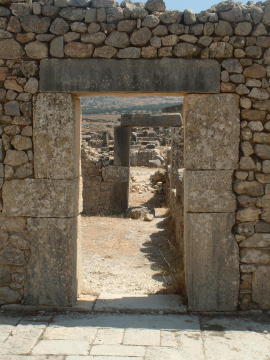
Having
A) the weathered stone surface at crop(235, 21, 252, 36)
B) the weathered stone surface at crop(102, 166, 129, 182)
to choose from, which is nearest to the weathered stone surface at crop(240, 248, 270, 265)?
the weathered stone surface at crop(235, 21, 252, 36)

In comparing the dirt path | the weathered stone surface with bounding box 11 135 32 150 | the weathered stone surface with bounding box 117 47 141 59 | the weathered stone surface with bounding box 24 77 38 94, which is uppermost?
the weathered stone surface with bounding box 117 47 141 59

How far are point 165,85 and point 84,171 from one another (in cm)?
964

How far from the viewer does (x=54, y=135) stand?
539 centimetres

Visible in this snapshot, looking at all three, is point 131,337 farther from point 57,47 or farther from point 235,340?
point 57,47

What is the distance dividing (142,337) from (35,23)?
3.63 metres

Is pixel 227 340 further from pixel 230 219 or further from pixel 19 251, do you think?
pixel 19 251

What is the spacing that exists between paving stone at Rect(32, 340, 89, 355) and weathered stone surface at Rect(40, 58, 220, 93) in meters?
2.75

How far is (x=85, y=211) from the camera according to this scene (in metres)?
14.4

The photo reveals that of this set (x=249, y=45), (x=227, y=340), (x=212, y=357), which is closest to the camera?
(x=212, y=357)

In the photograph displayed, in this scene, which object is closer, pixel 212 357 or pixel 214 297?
pixel 212 357

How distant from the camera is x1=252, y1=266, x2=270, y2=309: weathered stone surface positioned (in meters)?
5.40

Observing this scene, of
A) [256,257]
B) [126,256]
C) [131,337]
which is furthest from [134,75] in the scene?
[126,256]

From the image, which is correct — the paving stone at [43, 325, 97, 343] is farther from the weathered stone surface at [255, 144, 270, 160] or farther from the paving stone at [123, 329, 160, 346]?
the weathered stone surface at [255, 144, 270, 160]

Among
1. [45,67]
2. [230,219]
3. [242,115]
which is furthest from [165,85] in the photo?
[230,219]
